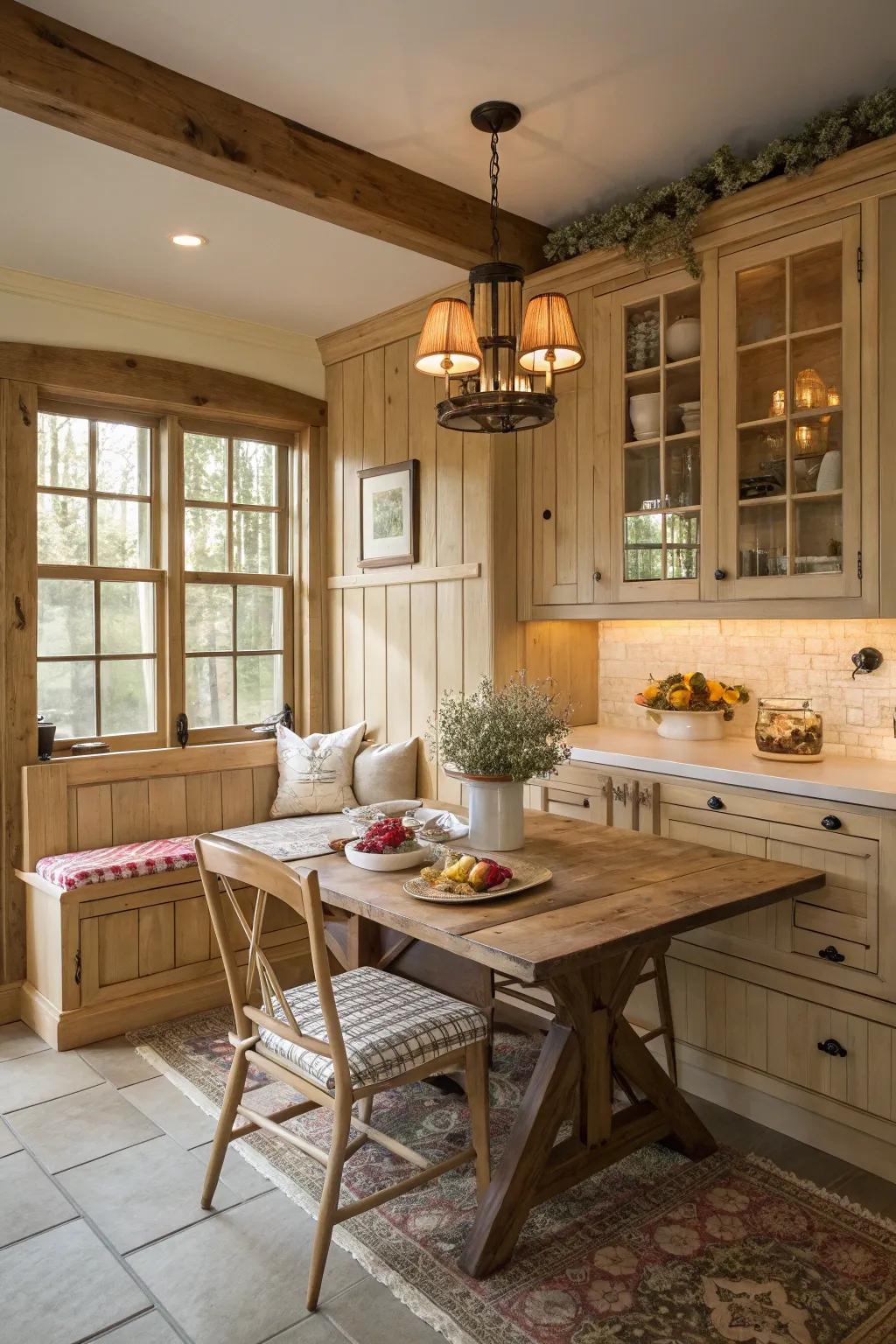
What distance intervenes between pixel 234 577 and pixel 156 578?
1.20 feet

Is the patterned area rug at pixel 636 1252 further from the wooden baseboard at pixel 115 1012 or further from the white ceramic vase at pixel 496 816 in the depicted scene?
the wooden baseboard at pixel 115 1012

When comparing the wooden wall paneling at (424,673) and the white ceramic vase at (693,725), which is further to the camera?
the wooden wall paneling at (424,673)

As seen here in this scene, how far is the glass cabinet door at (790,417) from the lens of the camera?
262 cm

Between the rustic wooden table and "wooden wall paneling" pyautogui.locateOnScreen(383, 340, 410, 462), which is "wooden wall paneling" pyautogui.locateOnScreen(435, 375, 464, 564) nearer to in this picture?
"wooden wall paneling" pyautogui.locateOnScreen(383, 340, 410, 462)

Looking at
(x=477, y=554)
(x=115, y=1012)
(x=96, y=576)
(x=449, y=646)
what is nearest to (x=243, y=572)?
(x=96, y=576)

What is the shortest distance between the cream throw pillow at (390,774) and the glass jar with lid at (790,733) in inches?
58.6

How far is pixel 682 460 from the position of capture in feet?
10.0

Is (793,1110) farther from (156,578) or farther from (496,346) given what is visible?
(156,578)

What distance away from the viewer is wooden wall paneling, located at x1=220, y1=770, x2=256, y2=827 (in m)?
3.99

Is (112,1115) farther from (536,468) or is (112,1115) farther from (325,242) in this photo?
(325,242)

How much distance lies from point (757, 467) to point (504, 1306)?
7.42 feet

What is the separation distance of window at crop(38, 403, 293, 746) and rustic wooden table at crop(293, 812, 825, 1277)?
1688 millimetres

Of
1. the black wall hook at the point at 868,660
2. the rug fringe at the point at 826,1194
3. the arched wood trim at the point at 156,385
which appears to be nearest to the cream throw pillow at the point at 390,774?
the arched wood trim at the point at 156,385

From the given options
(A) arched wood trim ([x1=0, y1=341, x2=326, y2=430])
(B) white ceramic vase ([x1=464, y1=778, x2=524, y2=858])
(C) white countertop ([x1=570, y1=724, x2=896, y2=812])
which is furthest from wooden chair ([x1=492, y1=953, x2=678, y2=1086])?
(A) arched wood trim ([x1=0, y1=341, x2=326, y2=430])
